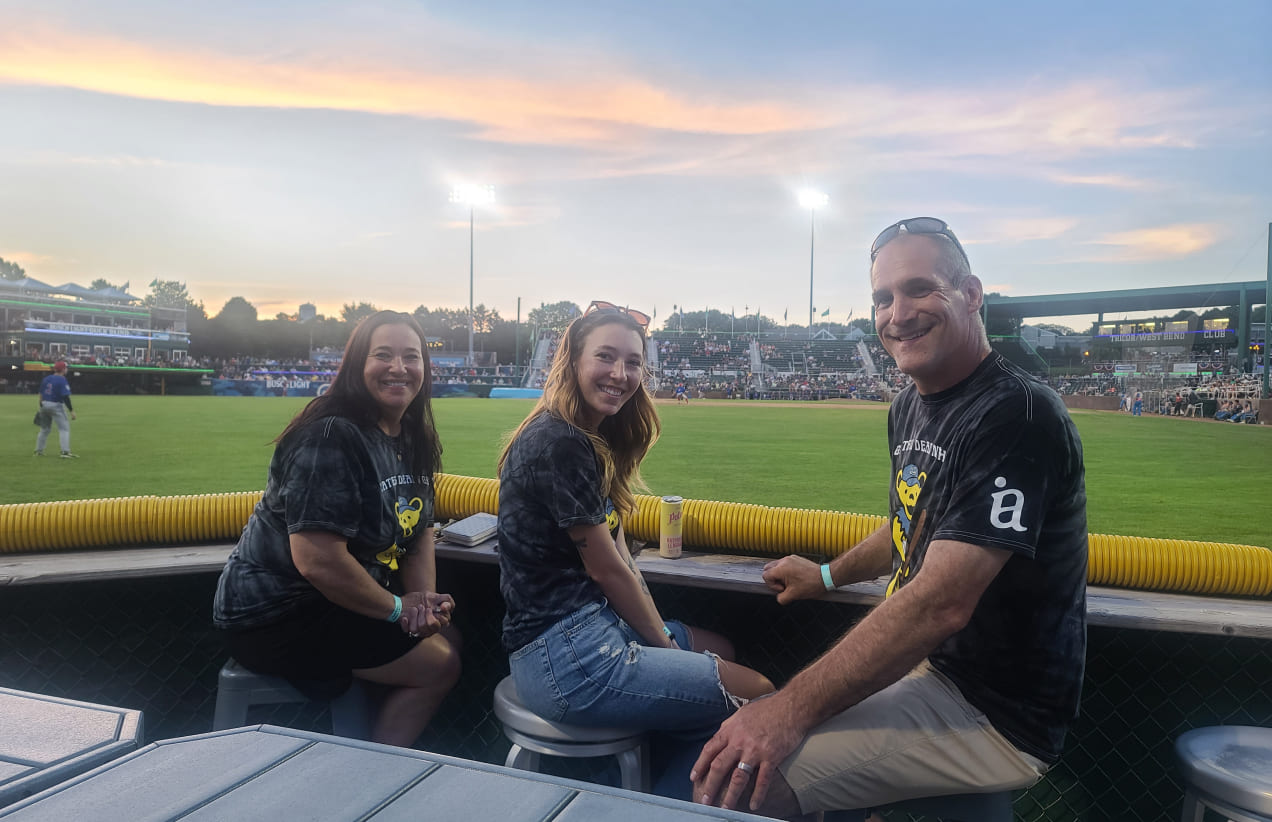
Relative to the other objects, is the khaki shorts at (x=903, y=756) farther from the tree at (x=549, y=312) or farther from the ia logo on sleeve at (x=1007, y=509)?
the tree at (x=549, y=312)

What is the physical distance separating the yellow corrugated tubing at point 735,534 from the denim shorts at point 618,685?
907 millimetres

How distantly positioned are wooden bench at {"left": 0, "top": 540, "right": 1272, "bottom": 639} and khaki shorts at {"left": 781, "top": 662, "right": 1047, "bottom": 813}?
64 cm

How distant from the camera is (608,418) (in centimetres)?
253

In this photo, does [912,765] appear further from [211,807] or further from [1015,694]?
[211,807]

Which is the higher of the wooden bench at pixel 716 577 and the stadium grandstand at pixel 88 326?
the stadium grandstand at pixel 88 326

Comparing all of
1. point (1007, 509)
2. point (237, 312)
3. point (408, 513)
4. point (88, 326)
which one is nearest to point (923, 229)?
point (1007, 509)

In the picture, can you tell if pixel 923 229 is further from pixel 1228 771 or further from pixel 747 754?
pixel 1228 771

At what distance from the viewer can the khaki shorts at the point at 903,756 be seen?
5.32 feet

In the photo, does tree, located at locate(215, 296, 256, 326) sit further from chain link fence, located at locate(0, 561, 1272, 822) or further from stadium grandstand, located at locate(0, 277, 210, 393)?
chain link fence, located at locate(0, 561, 1272, 822)

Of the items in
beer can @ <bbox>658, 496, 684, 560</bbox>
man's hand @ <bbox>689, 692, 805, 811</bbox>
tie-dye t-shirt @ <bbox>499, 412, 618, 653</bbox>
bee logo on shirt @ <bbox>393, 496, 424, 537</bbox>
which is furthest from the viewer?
beer can @ <bbox>658, 496, 684, 560</bbox>

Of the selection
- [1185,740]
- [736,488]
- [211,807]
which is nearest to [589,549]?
[211,807]

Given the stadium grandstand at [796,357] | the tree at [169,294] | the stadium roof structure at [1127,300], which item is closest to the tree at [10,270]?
the tree at [169,294]

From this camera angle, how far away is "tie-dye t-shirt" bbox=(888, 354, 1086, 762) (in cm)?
155

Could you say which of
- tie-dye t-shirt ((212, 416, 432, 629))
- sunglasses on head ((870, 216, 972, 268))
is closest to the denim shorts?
tie-dye t-shirt ((212, 416, 432, 629))
